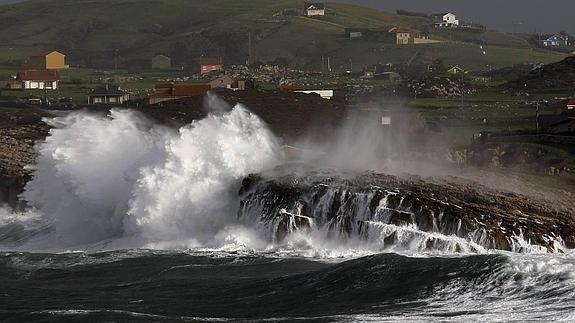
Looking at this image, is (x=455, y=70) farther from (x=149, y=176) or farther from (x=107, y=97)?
(x=149, y=176)

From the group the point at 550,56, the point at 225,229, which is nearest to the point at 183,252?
the point at 225,229

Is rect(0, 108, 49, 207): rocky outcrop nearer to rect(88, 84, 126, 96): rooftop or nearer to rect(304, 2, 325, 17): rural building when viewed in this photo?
rect(88, 84, 126, 96): rooftop

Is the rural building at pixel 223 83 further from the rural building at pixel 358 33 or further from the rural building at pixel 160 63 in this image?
the rural building at pixel 358 33

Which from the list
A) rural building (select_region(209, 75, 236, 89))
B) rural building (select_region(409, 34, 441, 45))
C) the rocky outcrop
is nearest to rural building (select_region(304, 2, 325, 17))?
rural building (select_region(409, 34, 441, 45))

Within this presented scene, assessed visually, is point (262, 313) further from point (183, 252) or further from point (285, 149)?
point (285, 149)

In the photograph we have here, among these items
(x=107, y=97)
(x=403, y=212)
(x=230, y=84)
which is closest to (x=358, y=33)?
(x=230, y=84)

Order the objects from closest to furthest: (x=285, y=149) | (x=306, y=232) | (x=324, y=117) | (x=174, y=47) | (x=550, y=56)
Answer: (x=306, y=232) → (x=285, y=149) → (x=324, y=117) → (x=550, y=56) → (x=174, y=47)

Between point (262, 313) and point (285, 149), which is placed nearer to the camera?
point (262, 313)
